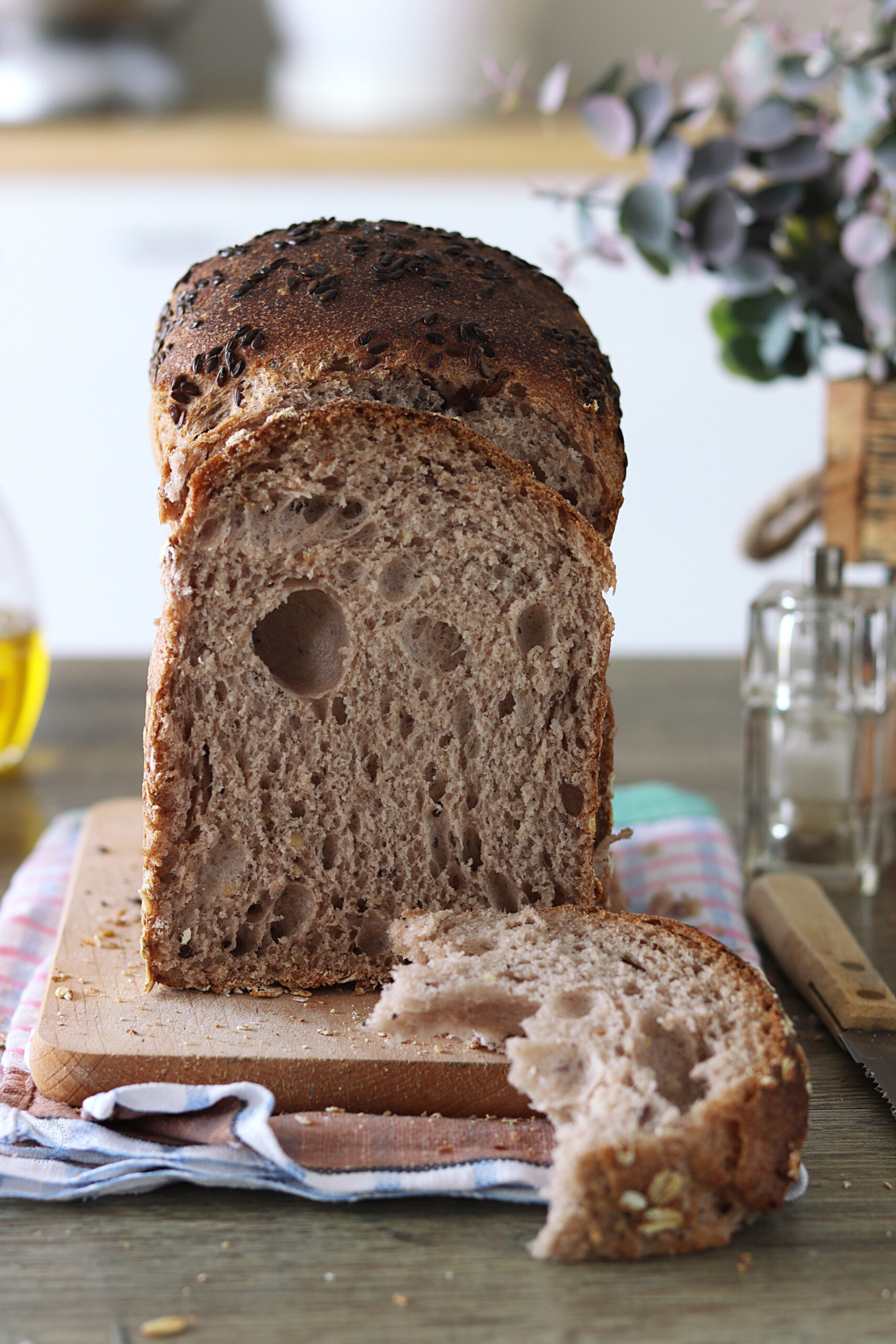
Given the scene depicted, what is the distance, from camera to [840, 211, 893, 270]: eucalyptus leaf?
7.10 ft

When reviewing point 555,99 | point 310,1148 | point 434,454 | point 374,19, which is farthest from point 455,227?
point 310,1148

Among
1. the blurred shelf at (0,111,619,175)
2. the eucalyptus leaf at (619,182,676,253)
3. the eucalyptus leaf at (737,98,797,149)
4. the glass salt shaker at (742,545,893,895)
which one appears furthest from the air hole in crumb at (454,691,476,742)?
the blurred shelf at (0,111,619,175)

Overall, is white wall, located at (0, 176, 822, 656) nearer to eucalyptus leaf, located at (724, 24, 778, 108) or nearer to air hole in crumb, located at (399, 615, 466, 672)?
eucalyptus leaf, located at (724, 24, 778, 108)

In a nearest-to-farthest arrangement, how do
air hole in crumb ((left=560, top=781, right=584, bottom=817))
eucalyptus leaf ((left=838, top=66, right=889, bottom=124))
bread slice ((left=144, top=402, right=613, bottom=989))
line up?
1. bread slice ((left=144, top=402, right=613, bottom=989))
2. air hole in crumb ((left=560, top=781, right=584, bottom=817))
3. eucalyptus leaf ((left=838, top=66, right=889, bottom=124))

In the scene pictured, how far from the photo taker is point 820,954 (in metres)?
1.78

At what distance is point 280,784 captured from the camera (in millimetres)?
1666

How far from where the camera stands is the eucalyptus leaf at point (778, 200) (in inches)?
90.0

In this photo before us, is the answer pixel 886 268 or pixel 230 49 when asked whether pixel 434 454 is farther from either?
pixel 230 49

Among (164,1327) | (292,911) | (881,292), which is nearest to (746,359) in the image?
(881,292)

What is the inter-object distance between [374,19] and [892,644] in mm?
3039

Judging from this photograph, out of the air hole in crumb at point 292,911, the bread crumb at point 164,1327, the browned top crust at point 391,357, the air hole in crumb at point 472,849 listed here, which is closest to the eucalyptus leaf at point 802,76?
the browned top crust at point 391,357

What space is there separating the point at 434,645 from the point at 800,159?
1113mm

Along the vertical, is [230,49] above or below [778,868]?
above

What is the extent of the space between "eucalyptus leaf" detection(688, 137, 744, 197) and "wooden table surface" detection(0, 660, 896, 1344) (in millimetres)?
1443
